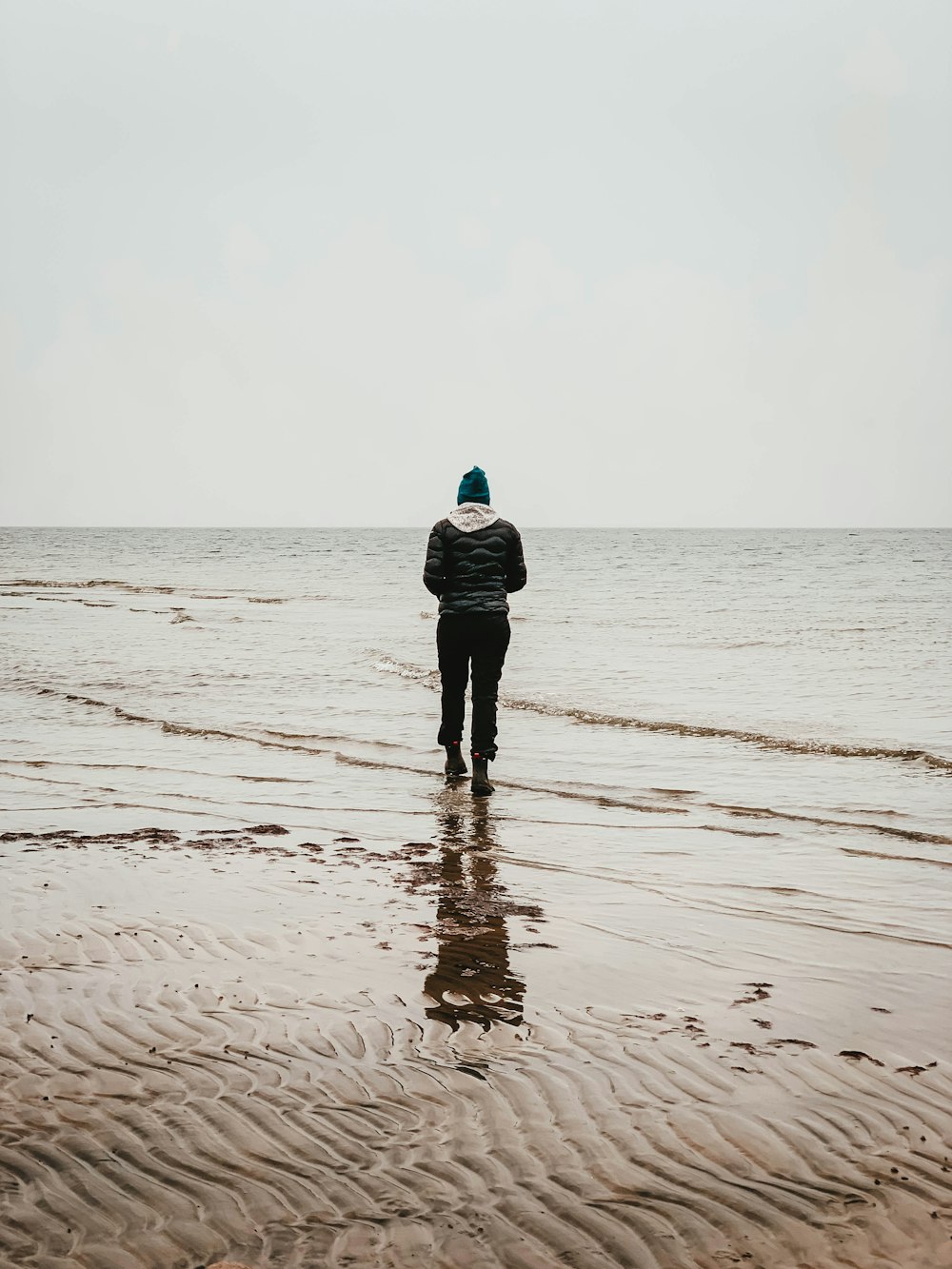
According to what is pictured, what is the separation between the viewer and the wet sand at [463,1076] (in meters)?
2.47

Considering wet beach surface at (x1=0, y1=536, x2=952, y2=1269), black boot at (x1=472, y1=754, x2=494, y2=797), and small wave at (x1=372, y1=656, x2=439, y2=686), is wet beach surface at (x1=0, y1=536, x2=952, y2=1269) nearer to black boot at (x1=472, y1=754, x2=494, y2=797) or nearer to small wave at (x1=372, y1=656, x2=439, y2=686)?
black boot at (x1=472, y1=754, x2=494, y2=797)

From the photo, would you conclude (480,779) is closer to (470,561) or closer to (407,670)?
(470,561)

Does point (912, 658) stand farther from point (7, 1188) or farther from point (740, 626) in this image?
point (7, 1188)

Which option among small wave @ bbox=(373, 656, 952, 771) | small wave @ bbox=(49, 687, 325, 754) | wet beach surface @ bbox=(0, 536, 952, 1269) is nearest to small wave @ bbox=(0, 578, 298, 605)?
small wave @ bbox=(49, 687, 325, 754)

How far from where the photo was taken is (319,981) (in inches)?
157

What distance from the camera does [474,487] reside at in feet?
26.3

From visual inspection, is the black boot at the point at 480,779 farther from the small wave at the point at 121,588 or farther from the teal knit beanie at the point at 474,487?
the small wave at the point at 121,588

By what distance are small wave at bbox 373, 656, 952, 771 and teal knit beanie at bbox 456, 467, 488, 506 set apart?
3.43 m

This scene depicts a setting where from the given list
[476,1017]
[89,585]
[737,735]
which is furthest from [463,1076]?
[89,585]

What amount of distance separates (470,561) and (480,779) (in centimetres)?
157

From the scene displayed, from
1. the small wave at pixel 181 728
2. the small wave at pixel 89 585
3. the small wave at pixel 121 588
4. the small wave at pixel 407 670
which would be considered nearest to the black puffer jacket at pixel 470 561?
the small wave at pixel 181 728

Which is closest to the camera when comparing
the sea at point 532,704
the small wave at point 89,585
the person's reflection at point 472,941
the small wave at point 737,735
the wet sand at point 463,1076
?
the wet sand at point 463,1076

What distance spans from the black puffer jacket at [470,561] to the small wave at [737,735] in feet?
10.4

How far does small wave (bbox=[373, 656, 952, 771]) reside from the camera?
29.7 feet
